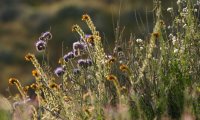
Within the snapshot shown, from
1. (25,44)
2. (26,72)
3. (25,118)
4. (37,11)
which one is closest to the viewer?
(25,118)

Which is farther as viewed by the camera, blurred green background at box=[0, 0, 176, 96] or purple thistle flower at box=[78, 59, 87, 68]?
A: blurred green background at box=[0, 0, 176, 96]

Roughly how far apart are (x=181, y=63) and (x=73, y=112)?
2.76ft

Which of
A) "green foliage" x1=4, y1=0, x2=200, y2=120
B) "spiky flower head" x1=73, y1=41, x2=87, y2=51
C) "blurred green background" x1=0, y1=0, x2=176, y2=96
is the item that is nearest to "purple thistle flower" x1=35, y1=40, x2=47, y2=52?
"green foliage" x1=4, y1=0, x2=200, y2=120

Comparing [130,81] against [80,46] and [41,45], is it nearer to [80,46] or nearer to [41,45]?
[80,46]

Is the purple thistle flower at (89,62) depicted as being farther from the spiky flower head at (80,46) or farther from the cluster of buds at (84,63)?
the spiky flower head at (80,46)

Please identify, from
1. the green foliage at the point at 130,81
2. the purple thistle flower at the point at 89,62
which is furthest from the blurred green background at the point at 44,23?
the green foliage at the point at 130,81

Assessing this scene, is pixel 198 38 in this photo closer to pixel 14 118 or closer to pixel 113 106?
pixel 113 106

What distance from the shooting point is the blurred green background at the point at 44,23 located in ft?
73.6

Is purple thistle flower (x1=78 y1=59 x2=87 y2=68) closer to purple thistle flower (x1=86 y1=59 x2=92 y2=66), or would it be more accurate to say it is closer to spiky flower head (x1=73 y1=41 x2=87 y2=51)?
purple thistle flower (x1=86 y1=59 x2=92 y2=66)

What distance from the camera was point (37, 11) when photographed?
86.2 feet

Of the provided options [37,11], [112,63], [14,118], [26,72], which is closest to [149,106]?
[112,63]

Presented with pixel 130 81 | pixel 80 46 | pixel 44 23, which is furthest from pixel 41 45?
pixel 44 23

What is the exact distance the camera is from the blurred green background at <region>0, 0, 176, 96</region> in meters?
22.4

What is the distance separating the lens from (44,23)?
25.1 meters
